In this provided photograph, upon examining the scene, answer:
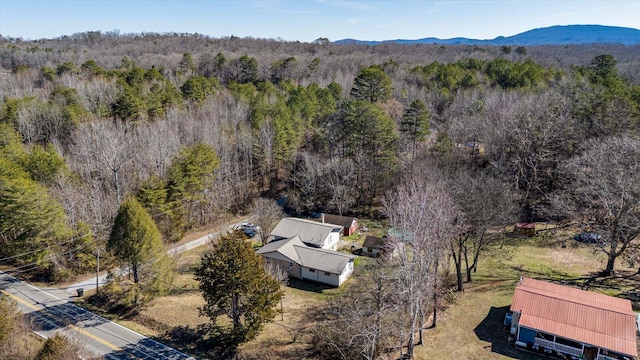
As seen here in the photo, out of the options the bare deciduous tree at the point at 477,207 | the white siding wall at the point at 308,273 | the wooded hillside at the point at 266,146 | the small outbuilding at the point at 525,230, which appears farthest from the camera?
the small outbuilding at the point at 525,230

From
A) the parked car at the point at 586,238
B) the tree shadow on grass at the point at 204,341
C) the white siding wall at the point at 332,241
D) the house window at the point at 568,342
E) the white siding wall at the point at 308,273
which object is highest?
the parked car at the point at 586,238

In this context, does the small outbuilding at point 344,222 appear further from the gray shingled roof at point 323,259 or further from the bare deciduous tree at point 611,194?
the bare deciduous tree at point 611,194

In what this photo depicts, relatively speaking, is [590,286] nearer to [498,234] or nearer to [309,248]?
[498,234]

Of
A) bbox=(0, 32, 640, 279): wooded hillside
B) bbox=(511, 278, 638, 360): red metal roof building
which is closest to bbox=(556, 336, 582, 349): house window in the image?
bbox=(511, 278, 638, 360): red metal roof building

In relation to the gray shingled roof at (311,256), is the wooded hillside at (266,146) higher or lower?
higher

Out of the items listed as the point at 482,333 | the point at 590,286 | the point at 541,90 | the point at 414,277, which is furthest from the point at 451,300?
the point at 541,90

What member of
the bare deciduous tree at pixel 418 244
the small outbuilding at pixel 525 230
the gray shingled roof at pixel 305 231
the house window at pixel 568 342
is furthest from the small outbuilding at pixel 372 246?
the house window at pixel 568 342

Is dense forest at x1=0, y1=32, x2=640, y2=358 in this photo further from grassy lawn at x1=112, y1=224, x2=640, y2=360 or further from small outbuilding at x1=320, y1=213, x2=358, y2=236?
small outbuilding at x1=320, y1=213, x2=358, y2=236

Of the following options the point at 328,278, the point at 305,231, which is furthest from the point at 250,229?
the point at 328,278
